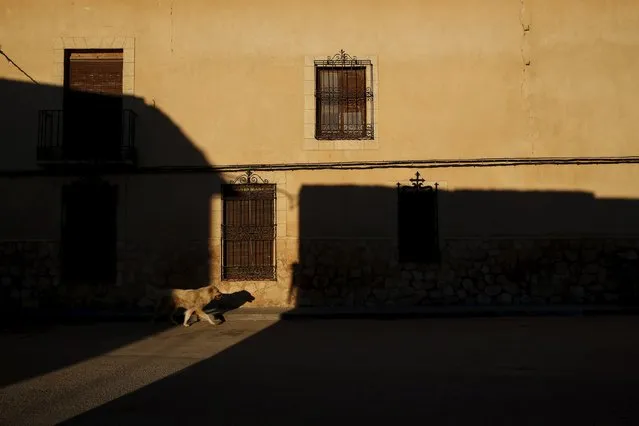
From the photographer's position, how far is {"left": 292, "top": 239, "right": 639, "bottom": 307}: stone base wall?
32.4 ft

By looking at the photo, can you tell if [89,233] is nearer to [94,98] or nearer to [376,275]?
[94,98]

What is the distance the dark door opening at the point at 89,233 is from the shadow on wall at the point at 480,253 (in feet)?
12.8

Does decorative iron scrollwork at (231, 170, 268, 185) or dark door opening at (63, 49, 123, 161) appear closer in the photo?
decorative iron scrollwork at (231, 170, 268, 185)

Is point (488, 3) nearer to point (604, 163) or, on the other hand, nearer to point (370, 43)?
Answer: point (370, 43)

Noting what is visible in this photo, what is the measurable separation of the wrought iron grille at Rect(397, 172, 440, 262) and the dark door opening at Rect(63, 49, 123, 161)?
20.0ft

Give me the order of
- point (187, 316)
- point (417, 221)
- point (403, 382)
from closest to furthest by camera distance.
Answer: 1. point (403, 382)
2. point (187, 316)
3. point (417, 221)

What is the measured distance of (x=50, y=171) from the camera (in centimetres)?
1018

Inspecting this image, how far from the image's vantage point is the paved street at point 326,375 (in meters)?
3.95

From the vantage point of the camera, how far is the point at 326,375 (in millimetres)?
5125

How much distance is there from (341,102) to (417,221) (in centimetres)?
289

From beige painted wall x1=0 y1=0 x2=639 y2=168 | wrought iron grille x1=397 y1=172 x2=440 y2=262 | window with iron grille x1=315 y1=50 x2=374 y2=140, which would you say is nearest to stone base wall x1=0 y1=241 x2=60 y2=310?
beige painted wall x1=0 y1=0 x2=639 y2=168

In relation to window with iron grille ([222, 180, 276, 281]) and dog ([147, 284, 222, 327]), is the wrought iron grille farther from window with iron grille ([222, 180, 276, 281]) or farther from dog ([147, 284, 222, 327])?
dog ([147, 284, 222, 327])

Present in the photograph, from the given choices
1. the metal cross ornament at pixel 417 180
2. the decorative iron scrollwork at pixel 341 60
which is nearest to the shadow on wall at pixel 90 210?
the decorative iron scrollwork at pixel 341 60

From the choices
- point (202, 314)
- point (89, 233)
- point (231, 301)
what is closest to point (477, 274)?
point (231, 301)
